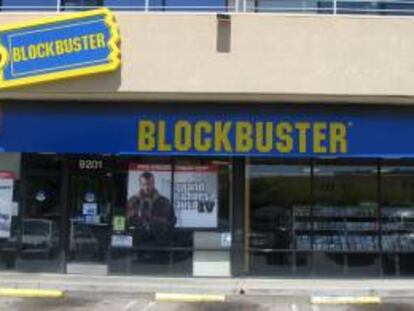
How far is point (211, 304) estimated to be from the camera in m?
16.6

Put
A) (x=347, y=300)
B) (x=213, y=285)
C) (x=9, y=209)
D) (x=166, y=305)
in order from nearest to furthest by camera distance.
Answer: (x=166, y=305), (x=347, y=300), (x=213, y=285), (x=9, y=209)

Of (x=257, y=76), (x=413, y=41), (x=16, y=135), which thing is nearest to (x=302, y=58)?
(x=257, y=76)

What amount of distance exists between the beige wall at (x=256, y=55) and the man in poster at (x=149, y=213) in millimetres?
2443

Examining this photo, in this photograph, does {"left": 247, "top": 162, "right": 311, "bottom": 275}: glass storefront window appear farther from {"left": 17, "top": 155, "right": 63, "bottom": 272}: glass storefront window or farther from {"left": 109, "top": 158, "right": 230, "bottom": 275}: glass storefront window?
{"left": 17, "top": 155, "right": 63, "bottom": 272}: glass storefront window

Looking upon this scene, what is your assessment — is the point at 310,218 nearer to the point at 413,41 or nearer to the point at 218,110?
the point at 218,110

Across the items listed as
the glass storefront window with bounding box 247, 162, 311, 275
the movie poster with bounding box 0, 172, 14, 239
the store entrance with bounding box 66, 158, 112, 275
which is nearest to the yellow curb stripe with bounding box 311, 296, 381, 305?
the glass storefront window with bounding box 247, 162, 311, 275

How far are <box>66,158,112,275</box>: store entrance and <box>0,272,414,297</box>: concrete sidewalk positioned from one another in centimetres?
64

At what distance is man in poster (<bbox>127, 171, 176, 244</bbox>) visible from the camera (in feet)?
68.2

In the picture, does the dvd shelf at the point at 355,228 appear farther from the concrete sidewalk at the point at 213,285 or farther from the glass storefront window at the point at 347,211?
the concrete sidewalk at the point at 213,285

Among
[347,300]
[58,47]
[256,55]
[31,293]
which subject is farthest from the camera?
[58,47]

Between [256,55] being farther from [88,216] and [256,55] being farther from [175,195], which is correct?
[88,216]

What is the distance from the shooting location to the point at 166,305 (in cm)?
1645

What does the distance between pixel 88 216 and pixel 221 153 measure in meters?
3.63

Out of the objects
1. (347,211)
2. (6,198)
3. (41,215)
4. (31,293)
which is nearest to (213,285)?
(31,293)
